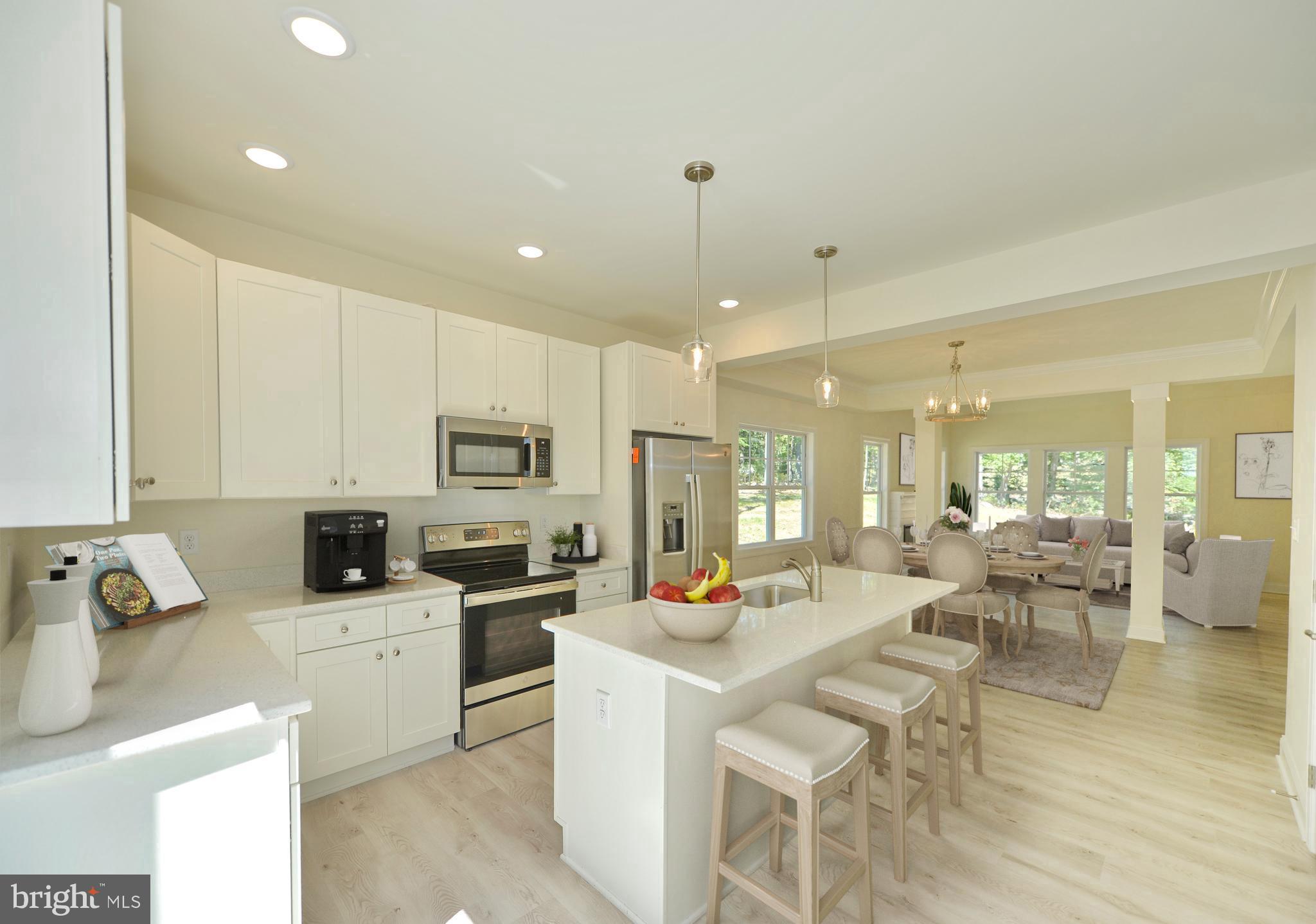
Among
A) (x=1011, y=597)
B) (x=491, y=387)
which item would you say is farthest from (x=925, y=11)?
(x=1011, y=597)

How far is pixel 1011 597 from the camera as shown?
6.74 m

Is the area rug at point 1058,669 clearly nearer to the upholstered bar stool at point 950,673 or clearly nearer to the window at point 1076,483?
the upholstered bar stool at point 950,673

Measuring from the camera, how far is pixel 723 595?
1866mm

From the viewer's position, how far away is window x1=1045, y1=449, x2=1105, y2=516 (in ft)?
27.6

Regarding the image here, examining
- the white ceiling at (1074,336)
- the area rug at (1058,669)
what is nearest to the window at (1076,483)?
the white ceiling at (1074,336)

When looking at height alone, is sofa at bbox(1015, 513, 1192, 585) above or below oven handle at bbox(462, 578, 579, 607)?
below

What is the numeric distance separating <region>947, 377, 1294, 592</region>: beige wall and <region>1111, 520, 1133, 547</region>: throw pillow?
1.91 ft

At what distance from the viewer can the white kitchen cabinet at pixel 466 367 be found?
10.4 feet

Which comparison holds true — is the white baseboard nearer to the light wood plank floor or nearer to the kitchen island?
the light wood plank floor

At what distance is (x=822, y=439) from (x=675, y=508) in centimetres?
378

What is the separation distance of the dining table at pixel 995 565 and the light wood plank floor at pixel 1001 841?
56.7 inches

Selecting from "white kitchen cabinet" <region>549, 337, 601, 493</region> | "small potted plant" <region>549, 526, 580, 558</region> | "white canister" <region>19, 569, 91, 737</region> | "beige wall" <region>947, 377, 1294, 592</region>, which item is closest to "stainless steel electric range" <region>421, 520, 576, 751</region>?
"small potted plant" <region>549, 526, 580, 558</region>

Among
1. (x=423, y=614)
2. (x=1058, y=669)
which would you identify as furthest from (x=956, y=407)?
(x=423, y=614)

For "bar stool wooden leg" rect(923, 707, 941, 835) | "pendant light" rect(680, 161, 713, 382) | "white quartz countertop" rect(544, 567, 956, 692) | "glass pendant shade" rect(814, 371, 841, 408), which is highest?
"pendant light" rect(680, 161, 713, 382)
